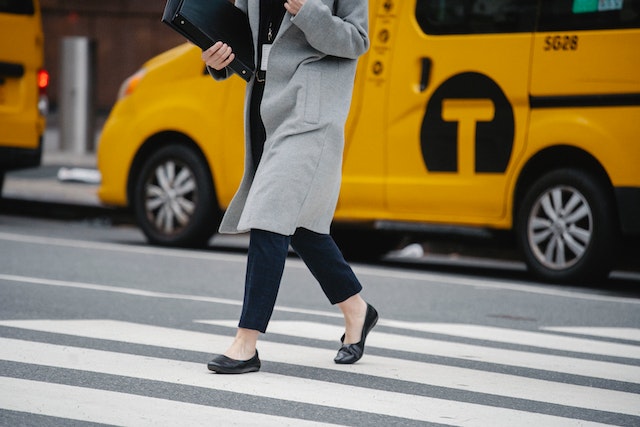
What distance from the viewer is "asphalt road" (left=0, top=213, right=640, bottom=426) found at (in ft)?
14.8

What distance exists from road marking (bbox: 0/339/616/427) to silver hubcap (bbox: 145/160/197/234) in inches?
187

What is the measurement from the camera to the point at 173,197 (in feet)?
34.1

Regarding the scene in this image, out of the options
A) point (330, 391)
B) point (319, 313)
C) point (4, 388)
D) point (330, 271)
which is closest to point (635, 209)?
point (319, 313)

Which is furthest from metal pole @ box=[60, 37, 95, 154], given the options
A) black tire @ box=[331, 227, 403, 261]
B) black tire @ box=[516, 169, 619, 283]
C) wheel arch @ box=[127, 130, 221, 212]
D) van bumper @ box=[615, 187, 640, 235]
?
van bumper @ box=[615, 187, 640, 235]

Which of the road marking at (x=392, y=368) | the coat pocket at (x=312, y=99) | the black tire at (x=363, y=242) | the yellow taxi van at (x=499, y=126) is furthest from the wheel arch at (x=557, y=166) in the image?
the coat pocket at (x=312, y=99)

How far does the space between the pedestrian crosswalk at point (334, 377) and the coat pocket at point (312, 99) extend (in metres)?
0.92

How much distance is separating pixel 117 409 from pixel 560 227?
4.86 metres

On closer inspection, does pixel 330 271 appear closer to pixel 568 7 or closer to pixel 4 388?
pixel 4 388

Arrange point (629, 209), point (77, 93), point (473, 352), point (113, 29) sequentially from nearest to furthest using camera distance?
1. point (473, 352)
2. point (629, 209)
3. point (77, 93)
4. point (113, 29)

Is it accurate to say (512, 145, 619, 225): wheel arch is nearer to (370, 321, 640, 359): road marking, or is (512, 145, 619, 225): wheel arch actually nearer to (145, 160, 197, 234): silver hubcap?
(370, 321, 640, 359): road marking

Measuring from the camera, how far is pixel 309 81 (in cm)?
516

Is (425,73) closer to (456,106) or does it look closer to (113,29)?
(456,106)

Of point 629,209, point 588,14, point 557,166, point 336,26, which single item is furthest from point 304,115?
point 557,166

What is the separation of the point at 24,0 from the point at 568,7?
5.59m
